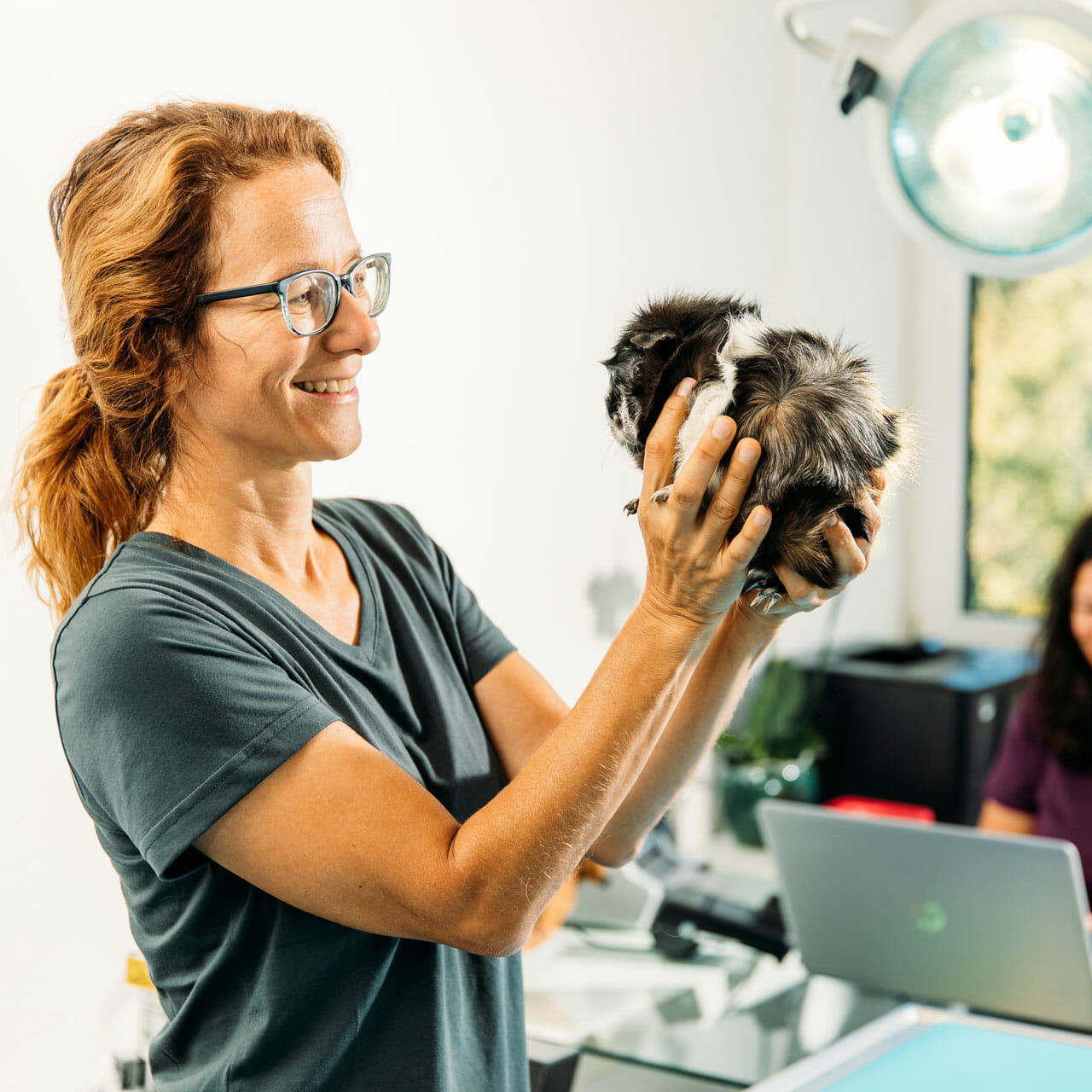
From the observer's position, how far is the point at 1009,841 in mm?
Answer: 1710

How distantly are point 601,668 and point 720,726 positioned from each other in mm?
306

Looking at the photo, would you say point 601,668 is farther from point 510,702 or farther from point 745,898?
point 745,898

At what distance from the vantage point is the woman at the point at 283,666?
3.03 feet

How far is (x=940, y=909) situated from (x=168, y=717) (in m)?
1.28

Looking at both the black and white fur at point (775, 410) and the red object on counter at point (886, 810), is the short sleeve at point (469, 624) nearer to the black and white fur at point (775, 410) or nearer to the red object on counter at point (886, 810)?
the black and white fur at point (775, 410)

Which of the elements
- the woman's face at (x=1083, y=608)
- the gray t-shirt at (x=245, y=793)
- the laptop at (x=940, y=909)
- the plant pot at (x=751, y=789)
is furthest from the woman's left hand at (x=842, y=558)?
the plant pot at (x=751, y=789)

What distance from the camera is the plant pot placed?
3018mm

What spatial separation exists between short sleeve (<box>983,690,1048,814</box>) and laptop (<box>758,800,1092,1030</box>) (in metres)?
0.66

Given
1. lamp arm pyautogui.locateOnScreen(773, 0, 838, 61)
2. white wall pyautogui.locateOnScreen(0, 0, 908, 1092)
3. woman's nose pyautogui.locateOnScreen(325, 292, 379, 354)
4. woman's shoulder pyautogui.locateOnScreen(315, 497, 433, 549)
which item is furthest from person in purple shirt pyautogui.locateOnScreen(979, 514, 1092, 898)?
woman's nose pyautogui.locateOnScreen(325, 292, 379, 354)

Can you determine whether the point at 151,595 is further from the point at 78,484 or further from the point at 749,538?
the point at 749,538

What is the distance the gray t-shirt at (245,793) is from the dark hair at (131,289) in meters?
0.11

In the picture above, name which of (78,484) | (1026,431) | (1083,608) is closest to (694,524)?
(78,484)

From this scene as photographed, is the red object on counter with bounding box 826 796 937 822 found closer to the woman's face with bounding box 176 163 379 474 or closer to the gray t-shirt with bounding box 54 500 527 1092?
the gray t-shirt with bounding box 54 500 527 1092

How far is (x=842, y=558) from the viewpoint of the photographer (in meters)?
0.95
